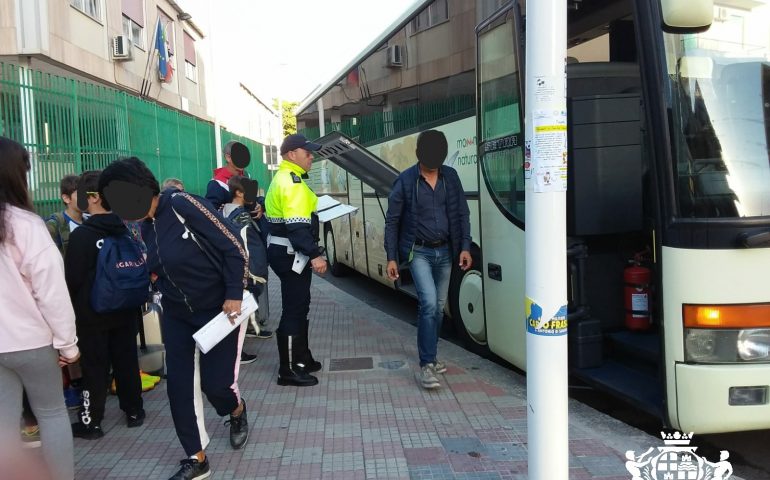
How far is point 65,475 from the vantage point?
323cm

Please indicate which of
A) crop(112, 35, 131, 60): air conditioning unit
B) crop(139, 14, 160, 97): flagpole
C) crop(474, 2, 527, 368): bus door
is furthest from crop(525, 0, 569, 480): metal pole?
crop(139, 14, 160, 97): flagpole

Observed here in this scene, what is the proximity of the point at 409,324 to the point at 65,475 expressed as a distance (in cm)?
502

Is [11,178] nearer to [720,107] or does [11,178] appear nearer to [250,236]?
[250,236]

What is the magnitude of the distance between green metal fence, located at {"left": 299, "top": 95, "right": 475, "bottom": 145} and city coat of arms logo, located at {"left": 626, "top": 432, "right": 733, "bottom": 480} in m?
3.36

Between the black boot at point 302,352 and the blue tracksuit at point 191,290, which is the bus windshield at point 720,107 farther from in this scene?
the black boot at point 302,352

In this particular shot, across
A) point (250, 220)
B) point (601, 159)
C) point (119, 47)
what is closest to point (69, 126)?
point (250, 220)

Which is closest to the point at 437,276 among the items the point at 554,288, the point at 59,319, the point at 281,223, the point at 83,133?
the point at 281,223

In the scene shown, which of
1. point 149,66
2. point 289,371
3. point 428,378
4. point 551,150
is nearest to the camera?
point 551,150

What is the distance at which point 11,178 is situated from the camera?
2.99 m

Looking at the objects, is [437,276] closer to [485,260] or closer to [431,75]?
[485,260]

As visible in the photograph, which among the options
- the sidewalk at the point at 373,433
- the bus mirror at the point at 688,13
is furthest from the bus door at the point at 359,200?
the bus mirror at the point at 688,13

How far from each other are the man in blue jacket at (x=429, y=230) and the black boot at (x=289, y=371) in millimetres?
987

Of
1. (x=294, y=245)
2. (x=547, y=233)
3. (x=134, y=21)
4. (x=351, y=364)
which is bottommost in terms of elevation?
(x=351, y=364)

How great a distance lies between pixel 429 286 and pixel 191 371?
209 centimetres
